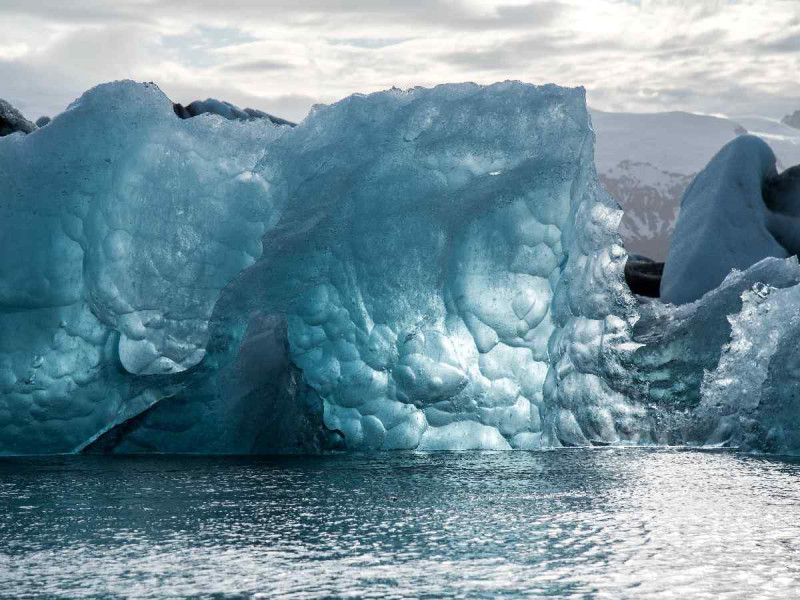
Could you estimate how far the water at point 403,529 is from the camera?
3270 mm

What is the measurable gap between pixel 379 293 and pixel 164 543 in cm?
324

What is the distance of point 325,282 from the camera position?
692cm

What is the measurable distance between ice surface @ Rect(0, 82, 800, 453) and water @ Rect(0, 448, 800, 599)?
0.66 m

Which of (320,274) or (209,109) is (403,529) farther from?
(209,109)

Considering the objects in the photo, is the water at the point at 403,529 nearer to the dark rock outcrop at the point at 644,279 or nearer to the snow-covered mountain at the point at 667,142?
the dark rock outcrop at the point at 644,279

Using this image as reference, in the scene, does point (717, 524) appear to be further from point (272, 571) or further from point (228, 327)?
point (228, 327)

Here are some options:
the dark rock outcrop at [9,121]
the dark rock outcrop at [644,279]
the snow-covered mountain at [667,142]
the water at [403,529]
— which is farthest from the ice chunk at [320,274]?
the snow-covered mountain at [667,142]

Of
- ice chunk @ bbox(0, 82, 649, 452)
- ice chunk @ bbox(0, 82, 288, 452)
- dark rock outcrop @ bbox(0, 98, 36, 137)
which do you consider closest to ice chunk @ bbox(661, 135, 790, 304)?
ice chunk @ bbox(0, 82, 649, 452)

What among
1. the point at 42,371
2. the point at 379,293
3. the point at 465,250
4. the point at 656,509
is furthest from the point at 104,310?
the point at 656,509

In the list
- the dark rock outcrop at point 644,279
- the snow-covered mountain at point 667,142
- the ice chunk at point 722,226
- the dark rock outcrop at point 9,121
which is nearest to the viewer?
the dark rock outcrop at point 9,121

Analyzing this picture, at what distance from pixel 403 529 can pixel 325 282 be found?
298cm

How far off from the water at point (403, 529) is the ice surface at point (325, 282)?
0.66 meters

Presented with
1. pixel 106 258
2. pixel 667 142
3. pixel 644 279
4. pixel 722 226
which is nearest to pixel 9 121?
pixel 106 258

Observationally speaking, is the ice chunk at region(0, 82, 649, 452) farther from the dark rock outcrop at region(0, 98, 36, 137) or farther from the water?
the dark rock outcrop at region(0, 98, 36, 137)
